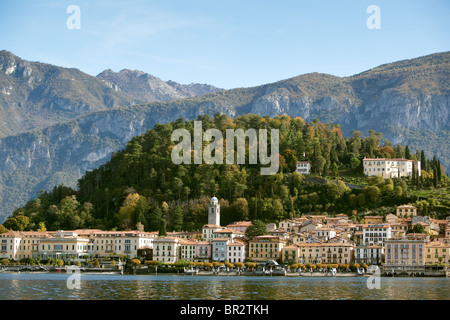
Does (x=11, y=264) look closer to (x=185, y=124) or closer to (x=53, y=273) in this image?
(x=53, y=273)

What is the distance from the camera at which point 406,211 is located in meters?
130

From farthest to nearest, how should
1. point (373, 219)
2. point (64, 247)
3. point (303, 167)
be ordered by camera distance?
point (303, 167), point (64, 247), point (373, 219)

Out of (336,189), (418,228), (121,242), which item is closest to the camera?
(418,228)

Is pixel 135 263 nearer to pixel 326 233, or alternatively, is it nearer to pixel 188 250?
pixel 188 250

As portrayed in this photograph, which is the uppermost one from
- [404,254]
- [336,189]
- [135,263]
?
[336,189]

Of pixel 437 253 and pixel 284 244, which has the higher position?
pixel 284 244

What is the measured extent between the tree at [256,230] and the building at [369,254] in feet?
52.2

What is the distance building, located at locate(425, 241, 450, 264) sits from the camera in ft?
365

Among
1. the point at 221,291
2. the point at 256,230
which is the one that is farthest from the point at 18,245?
the point at 221,291

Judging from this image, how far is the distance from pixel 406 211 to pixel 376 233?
1244 cm

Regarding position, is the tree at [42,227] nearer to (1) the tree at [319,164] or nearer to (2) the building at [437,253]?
(1) the tree at [319,164]

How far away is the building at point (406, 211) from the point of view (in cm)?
12938

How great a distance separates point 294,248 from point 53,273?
3436cm
